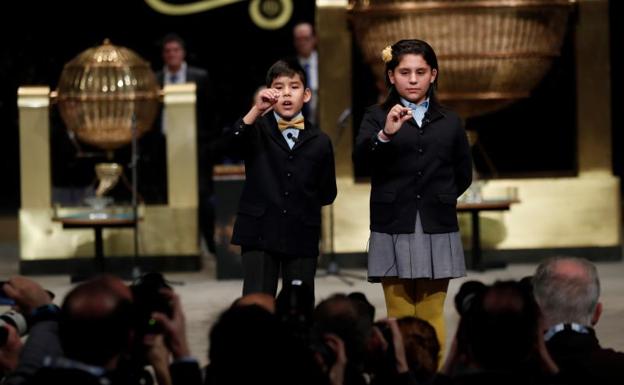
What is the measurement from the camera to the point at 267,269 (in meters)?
6.44

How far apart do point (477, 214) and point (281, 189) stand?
485 cm

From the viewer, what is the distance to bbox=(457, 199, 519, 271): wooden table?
11.0m

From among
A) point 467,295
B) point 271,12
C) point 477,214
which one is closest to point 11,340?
point 467,295

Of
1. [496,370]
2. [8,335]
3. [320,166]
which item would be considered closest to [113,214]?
[320,166]

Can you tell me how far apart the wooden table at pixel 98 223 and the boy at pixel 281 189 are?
464 cm

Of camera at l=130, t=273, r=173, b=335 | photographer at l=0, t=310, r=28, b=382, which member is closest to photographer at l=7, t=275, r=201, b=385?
camera at l=130, t=273, r=173, b=335

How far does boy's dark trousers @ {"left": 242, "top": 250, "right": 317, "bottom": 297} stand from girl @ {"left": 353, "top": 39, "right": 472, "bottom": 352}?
289 mm

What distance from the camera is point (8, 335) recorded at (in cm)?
493

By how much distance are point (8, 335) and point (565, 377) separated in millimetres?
1660

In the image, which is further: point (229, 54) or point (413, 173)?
point (229, 54)

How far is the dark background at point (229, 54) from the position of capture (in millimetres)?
14516

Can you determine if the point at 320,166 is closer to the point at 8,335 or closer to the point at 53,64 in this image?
the point at 8,335

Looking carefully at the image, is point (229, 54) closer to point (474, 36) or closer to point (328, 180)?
point (474, 36)

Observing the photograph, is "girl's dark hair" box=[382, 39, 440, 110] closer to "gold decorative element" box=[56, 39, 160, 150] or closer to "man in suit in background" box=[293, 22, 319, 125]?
"gold decorative element" box=[56, 39, 160, 150]
